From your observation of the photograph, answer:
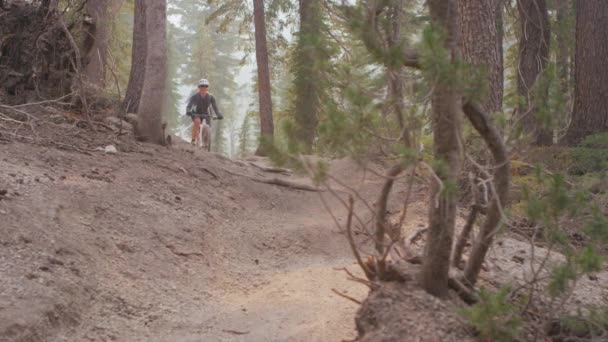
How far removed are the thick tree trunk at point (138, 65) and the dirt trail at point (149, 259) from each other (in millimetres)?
2755

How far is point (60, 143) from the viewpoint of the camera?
7020 millimetres

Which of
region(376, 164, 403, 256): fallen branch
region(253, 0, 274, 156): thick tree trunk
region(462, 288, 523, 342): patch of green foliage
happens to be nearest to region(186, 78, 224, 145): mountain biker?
region(253, 0, 274, 156): thick tree trunk

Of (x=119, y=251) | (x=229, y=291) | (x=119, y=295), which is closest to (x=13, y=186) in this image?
(x=119, y=251)

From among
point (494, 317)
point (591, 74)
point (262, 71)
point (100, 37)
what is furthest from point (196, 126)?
point (494, 317)

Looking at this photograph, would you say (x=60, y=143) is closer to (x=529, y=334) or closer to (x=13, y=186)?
(x=13, y=186)

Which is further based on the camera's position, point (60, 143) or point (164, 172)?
point (164, 172)

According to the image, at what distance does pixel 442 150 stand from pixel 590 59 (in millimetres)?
8340

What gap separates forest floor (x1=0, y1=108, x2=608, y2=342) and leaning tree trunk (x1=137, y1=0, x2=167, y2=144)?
723mm

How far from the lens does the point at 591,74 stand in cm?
947

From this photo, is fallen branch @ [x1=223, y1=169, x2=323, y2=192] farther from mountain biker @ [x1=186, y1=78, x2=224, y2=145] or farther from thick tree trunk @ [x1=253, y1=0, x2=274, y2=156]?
thick tree trunk @ [x1=253, y1=0, x2=274, y2=156]

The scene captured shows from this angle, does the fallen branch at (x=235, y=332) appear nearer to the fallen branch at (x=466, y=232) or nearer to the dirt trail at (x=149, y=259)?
the dirt trail at (x=149, y=259)

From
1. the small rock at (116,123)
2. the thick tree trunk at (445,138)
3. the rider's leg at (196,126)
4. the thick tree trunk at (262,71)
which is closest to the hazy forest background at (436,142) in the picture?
→ the thick tree trunk at (445,138)

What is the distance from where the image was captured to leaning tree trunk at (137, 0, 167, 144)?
838cm

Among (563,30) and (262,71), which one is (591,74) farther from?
(262,71)
